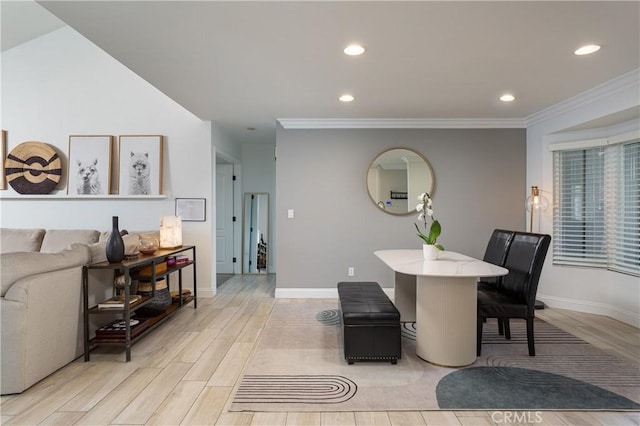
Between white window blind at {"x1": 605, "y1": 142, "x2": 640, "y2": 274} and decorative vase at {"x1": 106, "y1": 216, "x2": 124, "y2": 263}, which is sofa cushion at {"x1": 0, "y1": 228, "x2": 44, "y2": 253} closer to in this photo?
decorative vase at {"x1": 106, "y1": 216, "x2": 124, "y2": 263}

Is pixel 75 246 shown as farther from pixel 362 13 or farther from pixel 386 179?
pixel 386 179

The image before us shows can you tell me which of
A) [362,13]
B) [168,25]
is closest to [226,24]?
[168,25]

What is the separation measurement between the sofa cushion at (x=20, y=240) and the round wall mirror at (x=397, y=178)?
4.27 metres

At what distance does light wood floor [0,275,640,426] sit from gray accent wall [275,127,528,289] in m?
1.33

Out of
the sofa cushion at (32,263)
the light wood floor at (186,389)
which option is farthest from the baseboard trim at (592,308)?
the sofa cushion at (32,263)

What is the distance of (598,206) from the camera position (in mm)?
3984

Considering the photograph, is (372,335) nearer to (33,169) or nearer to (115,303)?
(115,303)

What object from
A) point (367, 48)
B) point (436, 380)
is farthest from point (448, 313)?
point (367, 48)

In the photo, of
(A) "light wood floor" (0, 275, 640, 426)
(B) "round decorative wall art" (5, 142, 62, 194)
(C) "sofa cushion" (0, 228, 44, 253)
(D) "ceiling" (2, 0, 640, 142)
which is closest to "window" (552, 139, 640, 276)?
(A) "light wood floor" (0, 275, 640, 426)

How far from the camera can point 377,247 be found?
4715 millimetres

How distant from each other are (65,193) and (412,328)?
4931mm

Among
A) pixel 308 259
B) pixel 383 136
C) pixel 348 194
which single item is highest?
pixel 383 136

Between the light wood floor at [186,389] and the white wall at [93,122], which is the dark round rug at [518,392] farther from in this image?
the white wall at [93,122]

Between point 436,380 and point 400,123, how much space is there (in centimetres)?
328
